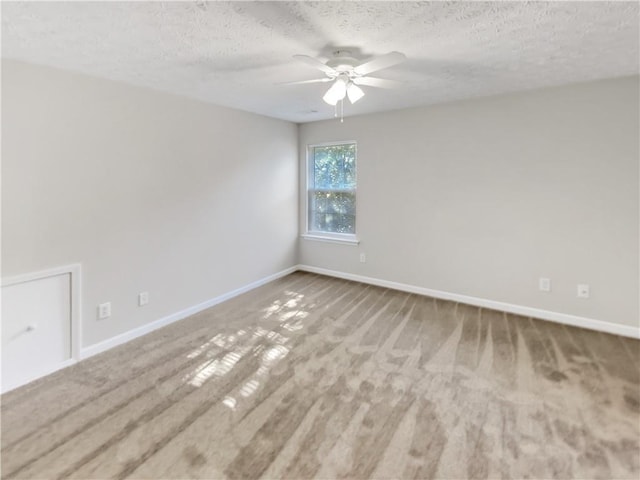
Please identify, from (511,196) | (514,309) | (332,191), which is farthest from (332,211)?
(514,309)

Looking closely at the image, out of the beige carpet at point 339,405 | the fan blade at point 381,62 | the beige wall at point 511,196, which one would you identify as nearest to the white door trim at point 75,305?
the beige carpet at point 339,405

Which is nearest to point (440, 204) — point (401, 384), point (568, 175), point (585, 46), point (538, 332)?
point (568, 175)

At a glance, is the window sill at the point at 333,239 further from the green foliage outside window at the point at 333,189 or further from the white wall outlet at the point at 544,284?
the white wall outlet at the point at 544,284

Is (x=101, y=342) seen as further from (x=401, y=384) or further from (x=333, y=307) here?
(x=401, y=384)

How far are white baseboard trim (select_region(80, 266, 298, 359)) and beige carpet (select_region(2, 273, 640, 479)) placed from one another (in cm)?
10

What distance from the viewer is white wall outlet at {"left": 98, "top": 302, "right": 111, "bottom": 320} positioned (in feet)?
9.30

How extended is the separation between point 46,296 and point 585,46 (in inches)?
165

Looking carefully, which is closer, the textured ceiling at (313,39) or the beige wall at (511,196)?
the textured ceiling at (313,39)

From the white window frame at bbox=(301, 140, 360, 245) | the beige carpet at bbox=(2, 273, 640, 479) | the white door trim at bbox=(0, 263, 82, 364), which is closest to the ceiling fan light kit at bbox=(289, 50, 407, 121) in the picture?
the beige carpet at bbox=(2, 273, 640, 479)

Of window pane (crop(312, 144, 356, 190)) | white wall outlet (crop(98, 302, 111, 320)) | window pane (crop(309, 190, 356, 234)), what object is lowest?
white wall outlet (crop(98, 302, 111, 320))

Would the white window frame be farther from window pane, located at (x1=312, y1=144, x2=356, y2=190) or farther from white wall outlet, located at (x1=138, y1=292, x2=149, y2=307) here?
white wall outlet, located at (x1=138, y1=292, x2=149, y2=307)

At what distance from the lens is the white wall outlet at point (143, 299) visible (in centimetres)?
314

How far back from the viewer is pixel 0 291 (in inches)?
89.6

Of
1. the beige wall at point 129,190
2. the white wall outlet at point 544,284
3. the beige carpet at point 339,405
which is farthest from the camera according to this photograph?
the white wall outlet at point 544,284
